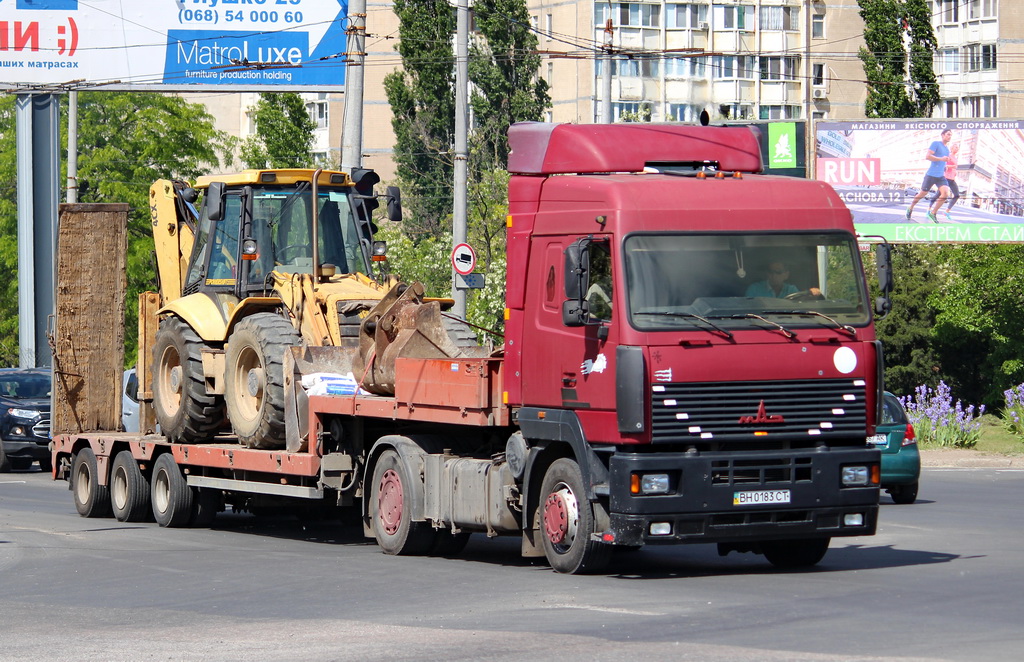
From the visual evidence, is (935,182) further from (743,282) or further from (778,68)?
(778,68)

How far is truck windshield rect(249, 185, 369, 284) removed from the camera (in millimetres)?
18406

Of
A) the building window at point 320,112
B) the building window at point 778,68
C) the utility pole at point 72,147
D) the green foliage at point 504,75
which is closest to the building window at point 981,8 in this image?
the building window at point 778,68

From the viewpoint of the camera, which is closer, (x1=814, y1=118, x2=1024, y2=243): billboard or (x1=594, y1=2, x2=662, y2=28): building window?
(x1=814, y1=118, x2=1024, y2=243): billboard

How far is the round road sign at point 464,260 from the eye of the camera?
1100 inches

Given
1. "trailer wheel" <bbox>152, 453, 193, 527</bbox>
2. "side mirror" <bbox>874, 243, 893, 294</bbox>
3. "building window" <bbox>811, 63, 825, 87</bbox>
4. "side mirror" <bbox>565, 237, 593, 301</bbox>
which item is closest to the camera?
"side mirror" <bbox>565, 237, 593, 301</bbox>

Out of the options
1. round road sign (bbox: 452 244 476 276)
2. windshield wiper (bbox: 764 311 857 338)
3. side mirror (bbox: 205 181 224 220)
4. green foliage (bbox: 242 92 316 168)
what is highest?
green foliage (bbox: 242 92 316 168)

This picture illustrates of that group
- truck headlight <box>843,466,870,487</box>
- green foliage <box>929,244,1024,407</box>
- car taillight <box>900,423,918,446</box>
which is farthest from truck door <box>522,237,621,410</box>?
green foliage <box>929,244,1024,407</box>

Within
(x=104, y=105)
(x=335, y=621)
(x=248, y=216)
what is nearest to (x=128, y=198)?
(x=104, y=105)

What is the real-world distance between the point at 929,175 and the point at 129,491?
27406 millimetres

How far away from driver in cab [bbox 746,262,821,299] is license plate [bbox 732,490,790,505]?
4.73 ft

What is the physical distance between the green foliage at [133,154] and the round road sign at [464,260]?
28658 mm

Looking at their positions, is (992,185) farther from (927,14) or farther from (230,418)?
(230,418)

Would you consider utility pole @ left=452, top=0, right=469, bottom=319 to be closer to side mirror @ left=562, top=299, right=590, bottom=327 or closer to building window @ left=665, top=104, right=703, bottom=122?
side mirror @ left=562, top=299, right=590, bottom=327

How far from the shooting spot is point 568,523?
42.9ft
